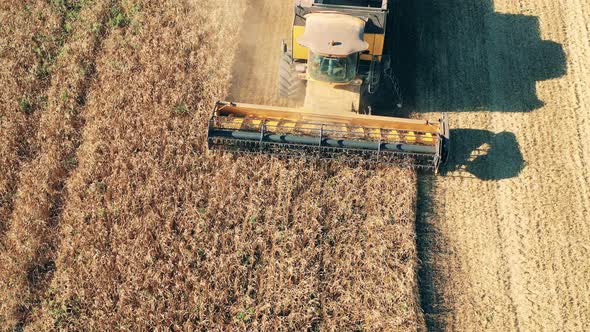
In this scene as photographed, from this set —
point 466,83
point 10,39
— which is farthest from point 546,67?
point 10,39

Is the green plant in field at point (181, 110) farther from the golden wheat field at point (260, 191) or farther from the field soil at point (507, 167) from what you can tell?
the field soil at point (507, 167)

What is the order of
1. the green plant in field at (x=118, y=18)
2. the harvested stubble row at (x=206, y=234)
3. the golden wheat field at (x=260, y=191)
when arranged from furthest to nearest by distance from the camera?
the green plant in field at (x=118, y=18) < the golden wheat field at (x=260, y=191) < the harvested stubble row at (x=206, y=234)

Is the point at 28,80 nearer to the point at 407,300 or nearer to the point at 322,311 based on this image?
the point at 322,311

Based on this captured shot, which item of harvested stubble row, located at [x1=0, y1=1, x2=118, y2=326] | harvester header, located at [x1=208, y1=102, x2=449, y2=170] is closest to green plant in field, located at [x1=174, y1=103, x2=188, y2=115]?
harvester header, located at [x1=208, y1=102, x2=449, y2=170]

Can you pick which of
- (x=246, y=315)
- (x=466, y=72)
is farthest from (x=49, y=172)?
(x=466, y=72)

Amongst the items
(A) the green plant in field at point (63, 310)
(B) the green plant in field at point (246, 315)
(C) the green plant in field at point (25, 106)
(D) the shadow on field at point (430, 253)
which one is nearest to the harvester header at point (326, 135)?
(D) the shadow on field at point (430, 253)

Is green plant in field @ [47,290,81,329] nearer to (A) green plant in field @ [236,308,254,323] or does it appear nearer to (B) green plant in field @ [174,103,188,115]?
(A) green plant in field @ [236,308,254,323]
